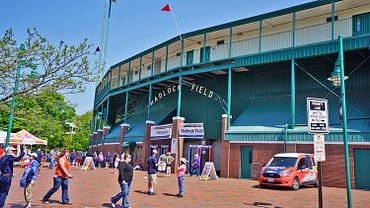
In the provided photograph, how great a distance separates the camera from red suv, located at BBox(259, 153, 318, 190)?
16703 millimetres

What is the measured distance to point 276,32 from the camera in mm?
25719

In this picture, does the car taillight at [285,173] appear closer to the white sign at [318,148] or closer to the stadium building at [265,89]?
the stadium building at [265,89]

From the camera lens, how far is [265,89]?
1027 inches

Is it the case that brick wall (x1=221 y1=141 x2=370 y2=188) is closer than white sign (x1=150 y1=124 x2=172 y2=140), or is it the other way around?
brick wall (x1=221 y1=141 x2=370 y2=188)

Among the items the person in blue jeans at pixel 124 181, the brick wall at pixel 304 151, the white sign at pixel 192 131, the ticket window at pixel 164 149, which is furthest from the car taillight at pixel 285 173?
the ticket window at pixel 164 149

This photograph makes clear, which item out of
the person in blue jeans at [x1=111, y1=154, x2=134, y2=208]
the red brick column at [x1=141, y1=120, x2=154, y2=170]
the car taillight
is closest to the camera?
the person in blue jeans at [x1=111, y1=154, x2=134, y2=208]

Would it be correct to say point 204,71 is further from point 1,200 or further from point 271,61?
point 1,200

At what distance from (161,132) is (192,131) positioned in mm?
3608

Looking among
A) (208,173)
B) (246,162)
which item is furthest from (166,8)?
(208,173)

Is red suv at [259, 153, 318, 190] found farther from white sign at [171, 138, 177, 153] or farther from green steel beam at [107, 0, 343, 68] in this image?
white sign at [171, 138, 177, 153]

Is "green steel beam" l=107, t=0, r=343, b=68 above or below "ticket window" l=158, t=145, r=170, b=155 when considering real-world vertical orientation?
above

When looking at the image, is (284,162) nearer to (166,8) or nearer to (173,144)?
(173,144)

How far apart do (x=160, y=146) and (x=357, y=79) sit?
51.6ft

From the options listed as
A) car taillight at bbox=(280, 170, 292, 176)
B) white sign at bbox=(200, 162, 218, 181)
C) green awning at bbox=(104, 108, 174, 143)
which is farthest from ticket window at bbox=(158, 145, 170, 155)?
car taillight at bbox=(280, 170, 292, 176)
